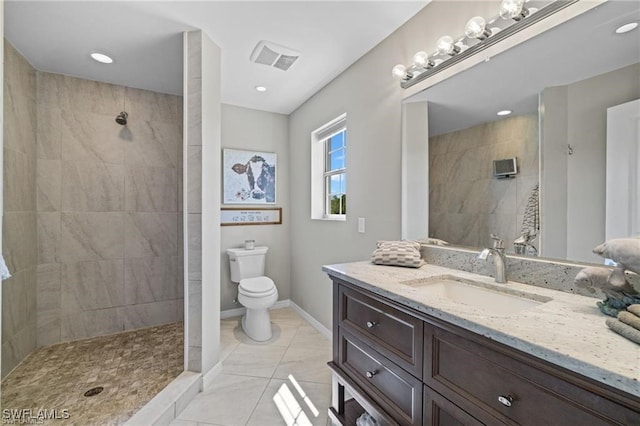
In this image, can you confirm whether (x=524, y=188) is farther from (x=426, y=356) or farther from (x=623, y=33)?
(x=426, y=356)

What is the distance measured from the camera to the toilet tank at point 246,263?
291 cm

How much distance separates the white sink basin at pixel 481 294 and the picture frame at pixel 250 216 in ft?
7.54

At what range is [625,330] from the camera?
655mm

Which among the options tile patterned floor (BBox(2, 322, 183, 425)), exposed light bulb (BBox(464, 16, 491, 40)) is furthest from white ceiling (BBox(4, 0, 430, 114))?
tile patterned floor (BBox(2, 322, 183, 425))

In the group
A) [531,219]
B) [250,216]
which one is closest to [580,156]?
[531,219]

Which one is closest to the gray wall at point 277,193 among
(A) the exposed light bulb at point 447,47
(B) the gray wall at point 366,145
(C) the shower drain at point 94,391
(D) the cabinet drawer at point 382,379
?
(B) the gray wall at point 366,145

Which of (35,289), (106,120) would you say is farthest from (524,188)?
(35,289)

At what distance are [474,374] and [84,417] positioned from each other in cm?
201

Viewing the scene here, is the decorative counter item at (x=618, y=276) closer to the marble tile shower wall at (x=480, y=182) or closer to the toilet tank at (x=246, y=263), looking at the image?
the marble tile shower wall at (x=480, y=182)

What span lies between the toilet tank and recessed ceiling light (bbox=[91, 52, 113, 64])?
6.29 ft

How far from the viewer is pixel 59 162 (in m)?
2.40

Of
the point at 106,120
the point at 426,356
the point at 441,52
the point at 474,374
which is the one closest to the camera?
the point at 474,374

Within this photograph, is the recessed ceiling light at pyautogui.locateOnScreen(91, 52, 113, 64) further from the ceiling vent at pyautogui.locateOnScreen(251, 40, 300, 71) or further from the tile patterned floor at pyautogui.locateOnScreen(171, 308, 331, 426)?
the tile patterned floor at pyautogui.locateOnScreen(171, 308, 331, 426)

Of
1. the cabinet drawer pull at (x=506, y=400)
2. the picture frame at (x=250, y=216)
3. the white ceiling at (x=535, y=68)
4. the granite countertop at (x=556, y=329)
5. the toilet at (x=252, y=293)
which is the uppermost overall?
the white ceiling at (x=535, y=68)
